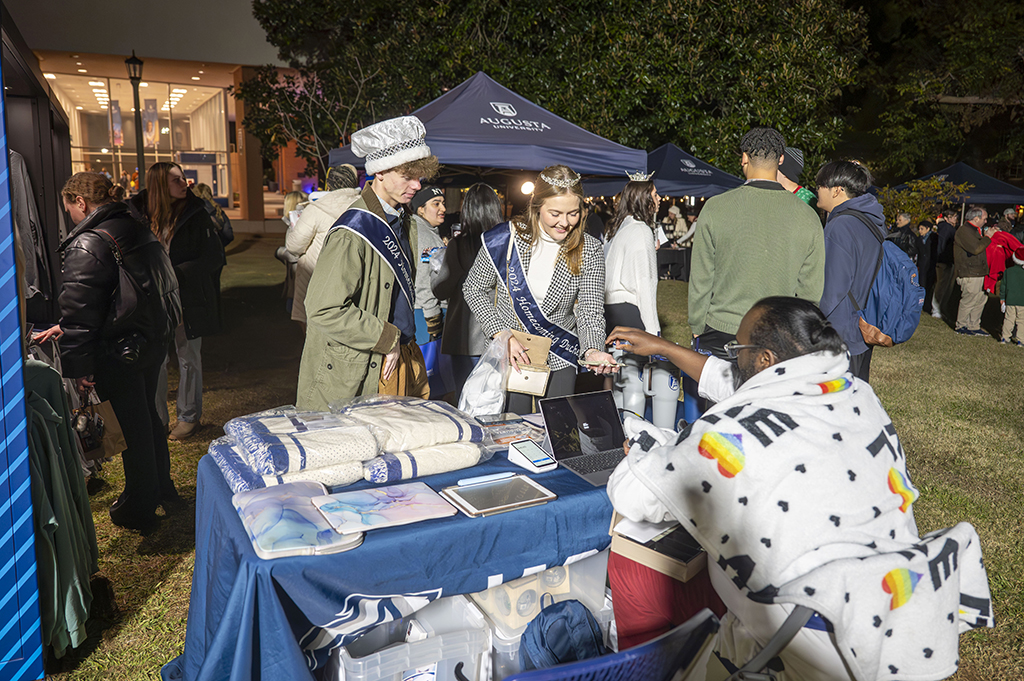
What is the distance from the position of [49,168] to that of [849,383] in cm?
442

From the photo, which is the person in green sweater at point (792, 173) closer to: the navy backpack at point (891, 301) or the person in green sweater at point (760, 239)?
the navy backpack at point (891, 301)

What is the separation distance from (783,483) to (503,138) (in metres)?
5.05

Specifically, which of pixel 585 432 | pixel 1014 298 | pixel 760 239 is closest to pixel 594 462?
pixel 585 432

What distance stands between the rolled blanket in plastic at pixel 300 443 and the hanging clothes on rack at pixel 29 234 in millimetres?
1877

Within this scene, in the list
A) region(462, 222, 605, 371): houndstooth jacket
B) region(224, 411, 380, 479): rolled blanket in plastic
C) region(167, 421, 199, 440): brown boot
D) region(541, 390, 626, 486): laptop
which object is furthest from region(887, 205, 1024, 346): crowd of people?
region(224, 411, 380, 479): rolled blanket in plastic

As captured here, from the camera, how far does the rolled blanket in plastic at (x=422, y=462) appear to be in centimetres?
206

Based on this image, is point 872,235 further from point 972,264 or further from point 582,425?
point 972,264

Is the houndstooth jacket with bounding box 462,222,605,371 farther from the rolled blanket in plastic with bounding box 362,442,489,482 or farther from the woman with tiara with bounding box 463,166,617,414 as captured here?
the rolled blanket in plastic with bounding box 362,442,489,482

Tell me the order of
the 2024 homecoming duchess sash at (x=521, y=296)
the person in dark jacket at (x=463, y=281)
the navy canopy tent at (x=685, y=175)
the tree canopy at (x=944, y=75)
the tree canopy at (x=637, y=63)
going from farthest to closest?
the tree canopy at (x=944, y=75)
the navy canopy tent at (x=685, y=175)
the tree canopy at (x=637, y=63)
the person in dark jacket at (x=463, y=281)
the 2024 homecoming duchess sash at (x=521, y=296)

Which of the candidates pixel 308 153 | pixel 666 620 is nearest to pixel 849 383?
pixel 666 620

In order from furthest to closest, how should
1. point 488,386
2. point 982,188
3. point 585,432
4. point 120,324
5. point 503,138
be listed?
point 982,188 → point 503,138 → point 120,324 → point 488,386 → point 585,432

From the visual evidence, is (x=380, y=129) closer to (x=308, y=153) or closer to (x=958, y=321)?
(x=958, y=321)

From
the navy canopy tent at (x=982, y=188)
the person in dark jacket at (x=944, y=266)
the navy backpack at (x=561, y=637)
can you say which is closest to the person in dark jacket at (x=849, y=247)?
the navy backpack at (x=561, y=637)

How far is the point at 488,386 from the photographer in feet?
9.60
